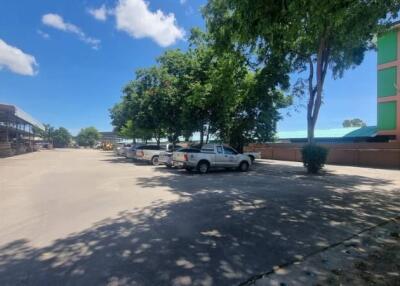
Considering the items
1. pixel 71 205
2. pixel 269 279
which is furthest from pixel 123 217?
pixel 269 279

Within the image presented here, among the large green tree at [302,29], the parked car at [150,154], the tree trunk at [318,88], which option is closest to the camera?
the large green tree at [302,29]

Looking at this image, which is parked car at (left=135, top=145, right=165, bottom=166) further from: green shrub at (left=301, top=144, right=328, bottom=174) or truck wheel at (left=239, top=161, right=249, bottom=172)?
green shrub at (left=301, top=144, right=328, bottom=174)

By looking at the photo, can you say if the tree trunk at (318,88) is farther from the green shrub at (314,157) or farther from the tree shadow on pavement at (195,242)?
the tree shadow on pavement at (195,242)

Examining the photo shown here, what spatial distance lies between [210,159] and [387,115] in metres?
17.7

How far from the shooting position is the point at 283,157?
33125mm

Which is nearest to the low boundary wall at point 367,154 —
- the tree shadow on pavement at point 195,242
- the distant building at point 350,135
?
the distant building at point 350,135

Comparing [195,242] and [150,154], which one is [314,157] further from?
[195,242]

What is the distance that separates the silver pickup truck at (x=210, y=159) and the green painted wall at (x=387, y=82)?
15595mm

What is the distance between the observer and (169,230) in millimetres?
6293

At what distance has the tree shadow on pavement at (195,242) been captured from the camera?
13.9 feet

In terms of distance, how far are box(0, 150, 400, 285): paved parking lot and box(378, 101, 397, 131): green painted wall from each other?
56.1 feet

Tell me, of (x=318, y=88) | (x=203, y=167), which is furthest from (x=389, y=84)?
(x=203, y=167)

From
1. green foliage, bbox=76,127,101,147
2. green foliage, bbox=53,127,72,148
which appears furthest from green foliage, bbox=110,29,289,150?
green foliage, bbox=76,127,101,147

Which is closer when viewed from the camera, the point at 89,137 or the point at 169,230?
the point at 169,230
